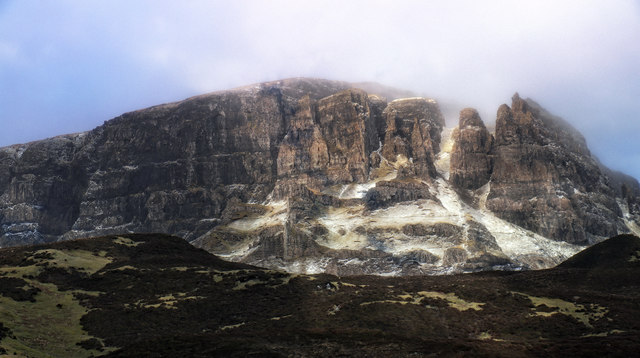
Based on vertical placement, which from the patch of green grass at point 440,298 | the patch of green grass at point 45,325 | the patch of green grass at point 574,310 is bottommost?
the patch of green grass at point 574,310

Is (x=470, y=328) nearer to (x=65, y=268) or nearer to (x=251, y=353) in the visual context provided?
(x=251, y=353)

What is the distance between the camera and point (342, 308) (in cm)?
10219

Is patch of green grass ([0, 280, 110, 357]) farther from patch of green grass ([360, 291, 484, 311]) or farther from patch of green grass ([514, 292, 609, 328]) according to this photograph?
patch of green grass ([514, 292, 609, 328])

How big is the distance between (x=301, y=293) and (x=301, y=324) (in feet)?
46.9

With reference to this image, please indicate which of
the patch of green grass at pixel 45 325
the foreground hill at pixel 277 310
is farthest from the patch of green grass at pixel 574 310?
the patch of green grass at pixel 45 325

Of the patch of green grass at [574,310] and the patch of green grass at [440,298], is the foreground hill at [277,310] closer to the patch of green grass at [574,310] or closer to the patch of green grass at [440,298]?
the patch of green grass at [440,298]

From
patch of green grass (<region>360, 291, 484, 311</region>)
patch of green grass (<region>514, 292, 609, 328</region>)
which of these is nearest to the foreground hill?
patch of green grass (<region>360, 291, 484, 311</region>)

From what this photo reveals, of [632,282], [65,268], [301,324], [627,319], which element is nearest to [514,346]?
Answer: [627,319]

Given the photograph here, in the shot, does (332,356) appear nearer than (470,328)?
Yes

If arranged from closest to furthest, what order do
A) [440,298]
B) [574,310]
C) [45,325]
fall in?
1. [45,325]
2. [574,310]
3. [440,298]

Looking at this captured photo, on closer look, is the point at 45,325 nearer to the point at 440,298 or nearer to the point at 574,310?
the point at 440,298

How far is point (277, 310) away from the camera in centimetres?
10312

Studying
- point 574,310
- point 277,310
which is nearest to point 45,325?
point 277,310

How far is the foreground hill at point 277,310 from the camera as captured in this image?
80.8 meters
